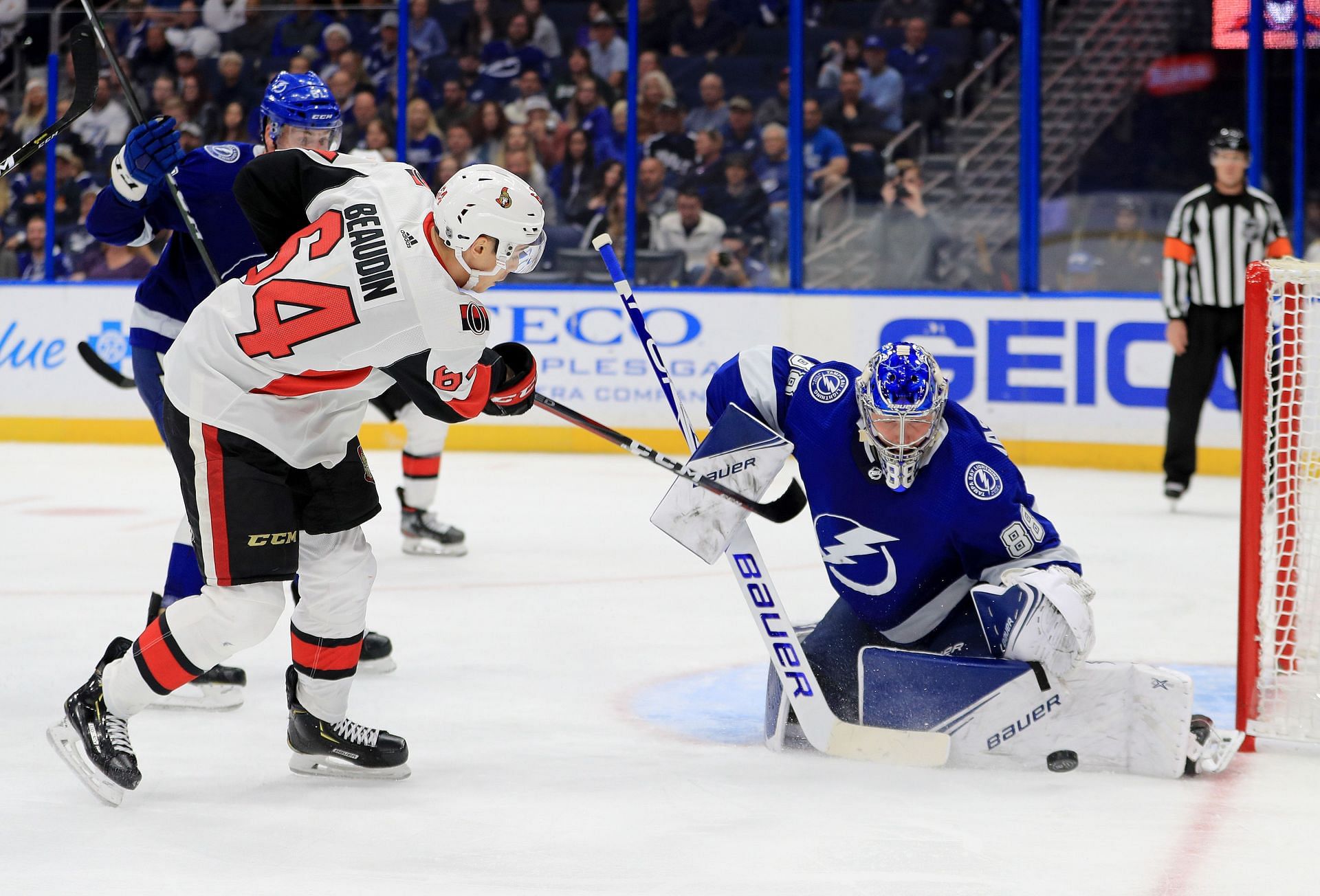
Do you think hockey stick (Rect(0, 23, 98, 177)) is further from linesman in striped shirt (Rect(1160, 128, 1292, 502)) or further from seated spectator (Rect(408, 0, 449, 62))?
seated spectator (Rect(408, 0, 449, 62))

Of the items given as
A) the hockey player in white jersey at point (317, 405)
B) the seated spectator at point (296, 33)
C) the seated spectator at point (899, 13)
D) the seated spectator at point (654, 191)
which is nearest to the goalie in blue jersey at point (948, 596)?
the hockey player in white jersey at point (317, 405)

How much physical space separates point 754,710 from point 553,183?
17.1 ft

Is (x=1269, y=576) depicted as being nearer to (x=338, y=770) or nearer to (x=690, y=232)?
(x=338, y=770)

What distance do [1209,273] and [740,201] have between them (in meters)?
2.52

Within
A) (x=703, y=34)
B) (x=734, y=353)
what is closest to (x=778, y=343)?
(x=734, y=353)

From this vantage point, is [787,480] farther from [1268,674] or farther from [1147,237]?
[1268,674]

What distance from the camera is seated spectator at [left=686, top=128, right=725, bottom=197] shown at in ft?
25.3

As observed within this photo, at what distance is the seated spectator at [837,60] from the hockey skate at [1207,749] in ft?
17.5

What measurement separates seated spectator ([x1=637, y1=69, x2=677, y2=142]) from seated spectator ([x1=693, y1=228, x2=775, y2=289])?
681 millimetres

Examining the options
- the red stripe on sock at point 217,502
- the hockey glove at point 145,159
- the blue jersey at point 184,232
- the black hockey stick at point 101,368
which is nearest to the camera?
the red stripe on sock at point 217,502

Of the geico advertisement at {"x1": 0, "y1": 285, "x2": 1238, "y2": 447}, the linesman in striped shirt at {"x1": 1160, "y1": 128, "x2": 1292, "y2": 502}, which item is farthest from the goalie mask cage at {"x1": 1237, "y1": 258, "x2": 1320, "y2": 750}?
the geico advertisement at {"x1": 0, "y1": 285, "x2": 1238, "y2": 447}

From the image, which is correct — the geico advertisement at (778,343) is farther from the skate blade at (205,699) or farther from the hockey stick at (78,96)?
the skate blade at (205,699)

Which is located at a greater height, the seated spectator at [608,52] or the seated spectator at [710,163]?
the seated spectator at [608,52]

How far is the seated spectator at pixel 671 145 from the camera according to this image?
775 centimetres
